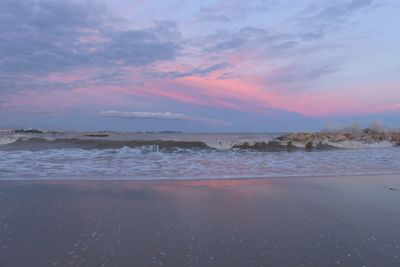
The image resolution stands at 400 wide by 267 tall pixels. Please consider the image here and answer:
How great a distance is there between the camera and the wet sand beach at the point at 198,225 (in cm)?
301

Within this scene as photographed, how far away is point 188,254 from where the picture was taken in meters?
3.08

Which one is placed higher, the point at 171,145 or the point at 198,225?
the point at 171,145

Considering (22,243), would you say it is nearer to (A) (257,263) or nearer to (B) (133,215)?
(B) (133,215)

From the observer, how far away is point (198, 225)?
13.1ft

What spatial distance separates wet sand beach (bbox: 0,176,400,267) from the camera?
9.87 ft

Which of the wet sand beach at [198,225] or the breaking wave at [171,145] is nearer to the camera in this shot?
the wet sand beach at [198,225]

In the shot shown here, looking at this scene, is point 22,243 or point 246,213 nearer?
point 22,243

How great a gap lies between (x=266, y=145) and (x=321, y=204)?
15.4 m

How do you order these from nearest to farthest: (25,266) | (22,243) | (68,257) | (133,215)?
(25,266)
(68,257)
(22,243)
(133,215)

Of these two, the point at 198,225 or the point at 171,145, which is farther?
the point at 171,145

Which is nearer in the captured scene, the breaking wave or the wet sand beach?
the wet sand beach

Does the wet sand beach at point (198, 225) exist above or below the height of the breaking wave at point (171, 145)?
below

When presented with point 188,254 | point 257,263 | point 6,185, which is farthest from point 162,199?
point 6,185

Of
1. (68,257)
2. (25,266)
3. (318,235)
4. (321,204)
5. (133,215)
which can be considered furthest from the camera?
(321,204)
